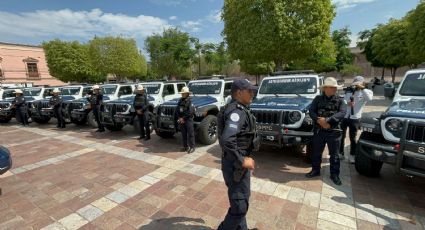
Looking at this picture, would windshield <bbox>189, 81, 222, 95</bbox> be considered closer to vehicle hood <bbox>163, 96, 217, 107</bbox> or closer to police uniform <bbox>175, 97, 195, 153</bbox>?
vehicle hood <bbox>163, 96, 217, 107</bbox>

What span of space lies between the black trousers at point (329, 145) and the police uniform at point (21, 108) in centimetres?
1281

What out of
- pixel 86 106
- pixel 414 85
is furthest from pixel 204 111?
pixel 86 106

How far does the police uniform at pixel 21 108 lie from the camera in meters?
10.7

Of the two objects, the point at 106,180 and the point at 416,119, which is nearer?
the point at 416,119

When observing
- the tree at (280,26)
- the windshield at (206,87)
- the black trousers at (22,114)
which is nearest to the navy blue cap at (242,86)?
the windshield at (206,87)

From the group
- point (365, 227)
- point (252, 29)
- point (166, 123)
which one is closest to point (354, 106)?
point (365, 227)

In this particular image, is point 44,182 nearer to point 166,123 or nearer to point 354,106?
point 166,123

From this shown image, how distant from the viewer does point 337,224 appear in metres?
2.89

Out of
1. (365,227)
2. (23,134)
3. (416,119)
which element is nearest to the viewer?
(365,227)

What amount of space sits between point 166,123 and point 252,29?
8.78 metres

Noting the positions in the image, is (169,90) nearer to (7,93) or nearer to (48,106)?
(48,106)

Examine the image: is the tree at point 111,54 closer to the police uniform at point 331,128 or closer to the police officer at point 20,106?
the police officer at point 20,106

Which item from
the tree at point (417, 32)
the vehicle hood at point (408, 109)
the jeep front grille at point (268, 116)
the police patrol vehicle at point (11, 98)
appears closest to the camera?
the vehicle hood at point (408, 109)

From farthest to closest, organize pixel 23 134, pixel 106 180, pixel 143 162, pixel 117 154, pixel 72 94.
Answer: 1. pixel 72 94
2. pixel 23 134
3. pixel 117 154
4. pixel 143 162
5. pixel 106 180
